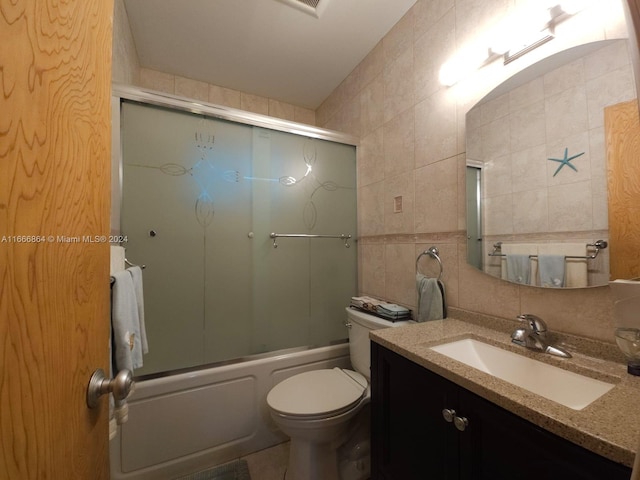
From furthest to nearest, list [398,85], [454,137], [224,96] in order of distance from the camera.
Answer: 1. [224,96]
2. [398,85]
3. [454,137]

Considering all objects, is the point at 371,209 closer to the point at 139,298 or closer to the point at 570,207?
the point at 570,207

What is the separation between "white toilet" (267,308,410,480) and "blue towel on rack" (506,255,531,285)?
0.56 m

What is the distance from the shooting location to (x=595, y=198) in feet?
2.61

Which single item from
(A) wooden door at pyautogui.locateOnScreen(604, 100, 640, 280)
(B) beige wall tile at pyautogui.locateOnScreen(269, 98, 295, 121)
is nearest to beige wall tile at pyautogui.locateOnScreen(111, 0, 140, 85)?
(B) beige wall tile at pyautogui.locateOnScreen(269, 98, 295, 121)

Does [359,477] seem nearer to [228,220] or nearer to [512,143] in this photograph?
[228,220]

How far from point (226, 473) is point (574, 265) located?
1.81 metres

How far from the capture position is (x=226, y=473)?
1.35m

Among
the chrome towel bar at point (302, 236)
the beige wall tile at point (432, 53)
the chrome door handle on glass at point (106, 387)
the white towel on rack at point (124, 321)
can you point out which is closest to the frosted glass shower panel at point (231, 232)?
the chrome towel bar at point (302, 236)

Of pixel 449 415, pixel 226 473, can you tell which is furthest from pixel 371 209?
pixel 226 473

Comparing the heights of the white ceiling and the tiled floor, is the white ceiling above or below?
above

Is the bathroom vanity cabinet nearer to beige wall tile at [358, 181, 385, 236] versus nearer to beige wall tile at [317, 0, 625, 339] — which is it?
beige wall tile at [317, 0, 625, 339]

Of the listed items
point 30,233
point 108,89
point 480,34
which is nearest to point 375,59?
point 480,34

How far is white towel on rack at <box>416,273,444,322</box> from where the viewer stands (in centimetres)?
123

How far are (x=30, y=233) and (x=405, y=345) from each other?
3.06ft
